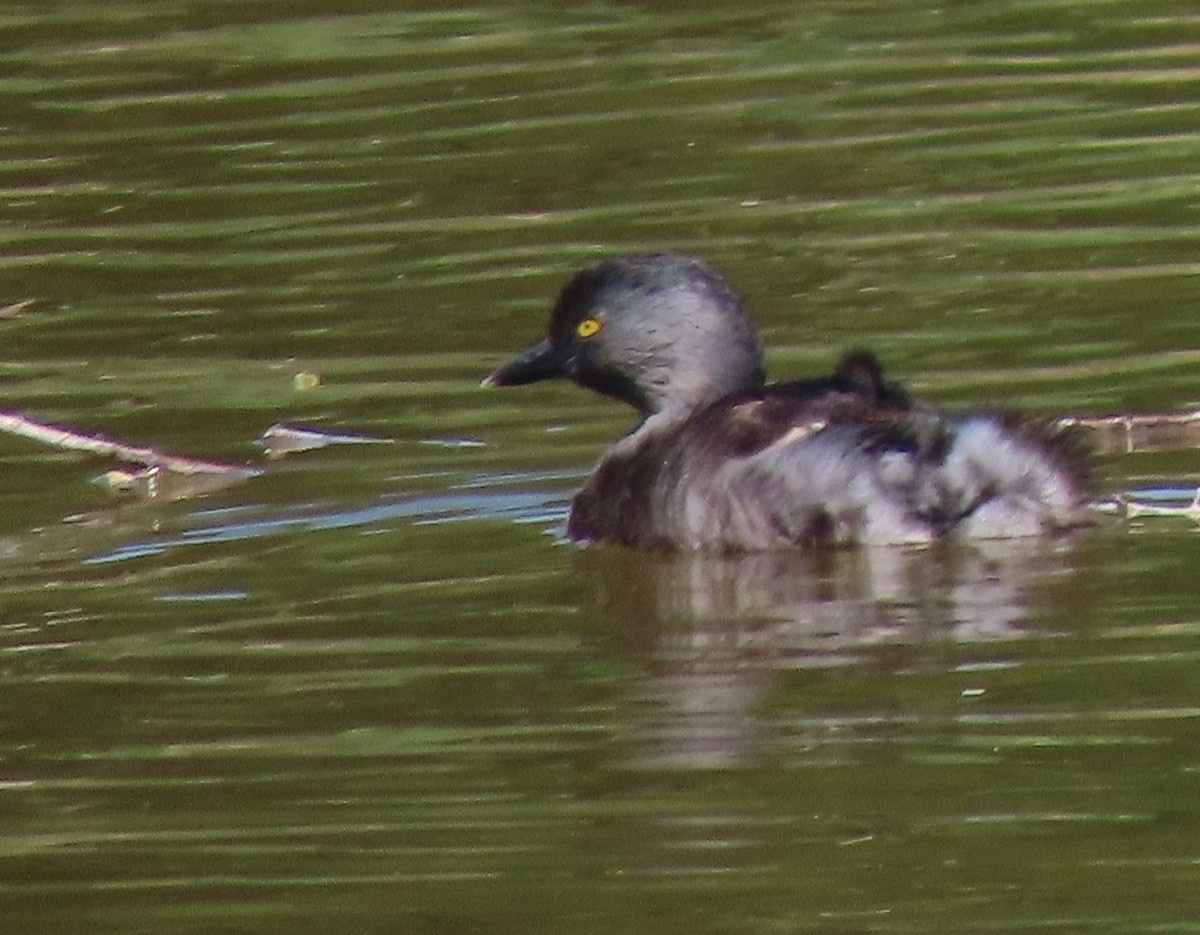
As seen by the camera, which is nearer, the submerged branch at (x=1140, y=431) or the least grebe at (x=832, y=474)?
the least grebe at (x=832, y=474)

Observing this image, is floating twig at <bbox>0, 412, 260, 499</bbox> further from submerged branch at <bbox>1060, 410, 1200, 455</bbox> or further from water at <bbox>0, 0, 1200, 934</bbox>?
submerged branch at <bbox>1060, 410, 1200, 455</bbox>

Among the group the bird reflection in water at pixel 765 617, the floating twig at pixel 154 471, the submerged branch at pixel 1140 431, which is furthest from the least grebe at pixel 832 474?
the floating twig at pixel 154 471

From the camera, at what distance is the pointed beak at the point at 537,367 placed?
9.57m

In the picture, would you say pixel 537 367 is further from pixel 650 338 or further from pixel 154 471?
pixel 154 471

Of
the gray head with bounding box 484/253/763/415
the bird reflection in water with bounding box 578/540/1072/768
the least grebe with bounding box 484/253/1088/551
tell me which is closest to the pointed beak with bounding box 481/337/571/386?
the gray head with bounding box 484/253/763/415

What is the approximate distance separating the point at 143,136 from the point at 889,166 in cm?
298

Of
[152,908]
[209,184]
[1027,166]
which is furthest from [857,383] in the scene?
[209,184]

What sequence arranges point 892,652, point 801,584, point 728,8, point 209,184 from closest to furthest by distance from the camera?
point 892,652 < point 801,584 < point 209,184 < point 728,8

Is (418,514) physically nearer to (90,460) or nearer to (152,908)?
(90,460)

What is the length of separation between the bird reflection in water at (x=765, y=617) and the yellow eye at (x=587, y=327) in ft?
3.10

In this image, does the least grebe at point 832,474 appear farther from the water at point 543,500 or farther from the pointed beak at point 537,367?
the pointed beak at point 537,367

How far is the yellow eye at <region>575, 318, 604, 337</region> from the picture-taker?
374 inches

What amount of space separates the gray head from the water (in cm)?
27

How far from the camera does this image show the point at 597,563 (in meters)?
8.57
